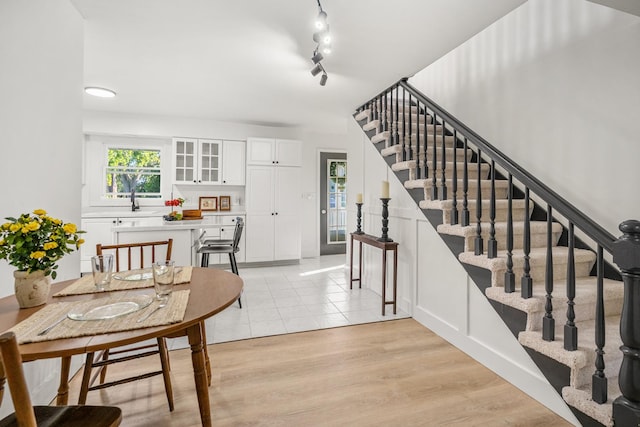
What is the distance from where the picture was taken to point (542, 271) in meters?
2.15

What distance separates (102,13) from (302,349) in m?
2.93

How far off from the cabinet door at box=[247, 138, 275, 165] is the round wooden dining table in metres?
3.71

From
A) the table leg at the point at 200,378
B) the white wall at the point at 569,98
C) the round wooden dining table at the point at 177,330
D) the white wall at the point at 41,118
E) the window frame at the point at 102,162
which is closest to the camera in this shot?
the round wooden dining table at the point at 177,330

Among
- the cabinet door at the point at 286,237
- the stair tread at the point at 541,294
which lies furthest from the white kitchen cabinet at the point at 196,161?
the stair tread at the point at 541,294

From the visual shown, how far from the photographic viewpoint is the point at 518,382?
6.81ft

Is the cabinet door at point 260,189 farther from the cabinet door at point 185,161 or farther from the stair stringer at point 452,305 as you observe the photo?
the stair stringer at point 452,305

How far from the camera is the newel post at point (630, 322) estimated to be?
1.26m

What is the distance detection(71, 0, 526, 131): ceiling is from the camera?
2.27 metres

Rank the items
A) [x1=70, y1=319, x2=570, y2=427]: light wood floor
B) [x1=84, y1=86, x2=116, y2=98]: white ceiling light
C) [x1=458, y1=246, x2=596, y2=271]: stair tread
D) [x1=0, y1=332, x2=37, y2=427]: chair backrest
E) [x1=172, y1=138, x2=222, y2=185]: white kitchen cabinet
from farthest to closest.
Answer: [x1=172, y1=138, x2=222, y2=185]: white kitchen cabinet
[x1=84, y1=86, x2=116, y2=98]: white ceiling light
[x1=458, y1=246, x2=596, y2=271]: stair tread
[x1=70, y1=319, x2=570, y2=427]: light wood floor
[x1=0, y1=332, x2=37, y2=427]: chair backrest

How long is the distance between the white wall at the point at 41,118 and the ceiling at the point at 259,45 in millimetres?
471

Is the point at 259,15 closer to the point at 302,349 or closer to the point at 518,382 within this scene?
the point at 302,349

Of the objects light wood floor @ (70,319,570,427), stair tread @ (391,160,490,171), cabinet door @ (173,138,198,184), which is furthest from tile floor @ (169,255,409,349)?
cabinet door @ (173,138,198,184)

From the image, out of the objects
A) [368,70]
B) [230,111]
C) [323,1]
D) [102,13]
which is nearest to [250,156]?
[230,111]

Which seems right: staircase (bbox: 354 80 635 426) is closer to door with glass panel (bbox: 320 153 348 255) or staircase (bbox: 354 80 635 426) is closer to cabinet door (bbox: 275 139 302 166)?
cabinet door (bbox: 275 139 302 166)
